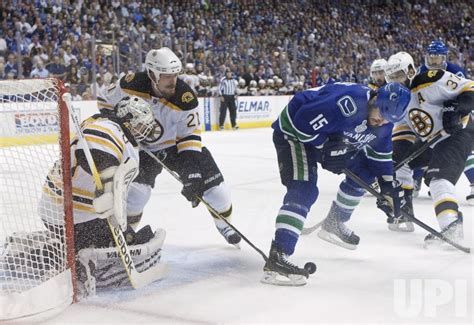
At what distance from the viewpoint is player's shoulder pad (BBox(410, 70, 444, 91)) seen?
3609mm

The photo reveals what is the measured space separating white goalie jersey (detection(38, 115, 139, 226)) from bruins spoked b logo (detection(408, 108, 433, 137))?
76.1 inches

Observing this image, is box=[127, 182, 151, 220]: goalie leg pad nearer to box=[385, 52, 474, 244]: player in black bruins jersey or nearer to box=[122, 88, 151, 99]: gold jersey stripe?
box=[122, 88, 151, 99]: gold jersey stripe

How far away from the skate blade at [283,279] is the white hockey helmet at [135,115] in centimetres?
78

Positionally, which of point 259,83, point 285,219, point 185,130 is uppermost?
point 185,130

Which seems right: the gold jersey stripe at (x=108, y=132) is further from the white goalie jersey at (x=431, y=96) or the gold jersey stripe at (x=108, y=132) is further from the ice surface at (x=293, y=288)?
the white goalie jersey at (x=431, y=96)

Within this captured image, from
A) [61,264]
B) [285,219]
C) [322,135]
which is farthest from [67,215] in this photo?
[322,135]

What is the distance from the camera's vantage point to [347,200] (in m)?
3.40

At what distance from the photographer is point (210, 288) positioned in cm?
263

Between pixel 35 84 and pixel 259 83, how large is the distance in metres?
10.8

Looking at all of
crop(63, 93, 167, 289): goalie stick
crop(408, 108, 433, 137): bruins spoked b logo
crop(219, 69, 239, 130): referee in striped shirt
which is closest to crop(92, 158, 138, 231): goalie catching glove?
crop(63, 93, 167, 289): goalie stick

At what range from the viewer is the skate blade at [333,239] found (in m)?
3.33

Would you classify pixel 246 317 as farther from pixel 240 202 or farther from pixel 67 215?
pixel 240 202

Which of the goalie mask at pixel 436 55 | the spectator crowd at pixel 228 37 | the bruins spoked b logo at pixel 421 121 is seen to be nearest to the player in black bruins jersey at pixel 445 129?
the bruins spoked b logo at pixel 421 121

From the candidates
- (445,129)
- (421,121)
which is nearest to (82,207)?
(445,129)
